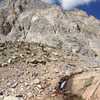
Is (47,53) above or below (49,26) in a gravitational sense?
below

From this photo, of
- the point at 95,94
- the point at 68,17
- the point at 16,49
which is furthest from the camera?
the point at 68,17

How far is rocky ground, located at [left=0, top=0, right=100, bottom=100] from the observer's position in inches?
477

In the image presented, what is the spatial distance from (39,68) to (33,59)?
1381mm

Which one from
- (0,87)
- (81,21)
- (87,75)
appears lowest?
(0,87)

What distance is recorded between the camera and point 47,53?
18938 mm

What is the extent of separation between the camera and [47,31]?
824 inches

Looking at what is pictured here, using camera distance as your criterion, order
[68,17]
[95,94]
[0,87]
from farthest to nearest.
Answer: [68,17], [0,87], [95,94]

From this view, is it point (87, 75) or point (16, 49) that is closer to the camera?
point (87, 75)

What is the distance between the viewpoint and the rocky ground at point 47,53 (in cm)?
1212

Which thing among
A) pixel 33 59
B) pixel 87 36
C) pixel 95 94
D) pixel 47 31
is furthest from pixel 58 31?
pixel 95 94

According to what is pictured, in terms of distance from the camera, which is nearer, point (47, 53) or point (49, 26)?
point (47, 53)

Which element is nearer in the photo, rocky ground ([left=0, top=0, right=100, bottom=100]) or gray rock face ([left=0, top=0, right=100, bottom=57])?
rocky ground ([left=0, top=0, right=100, bottom=100])

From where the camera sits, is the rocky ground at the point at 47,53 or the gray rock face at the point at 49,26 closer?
the rocky ground at the point at 47,53

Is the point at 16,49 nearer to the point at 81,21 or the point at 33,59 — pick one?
the point at 33,59
